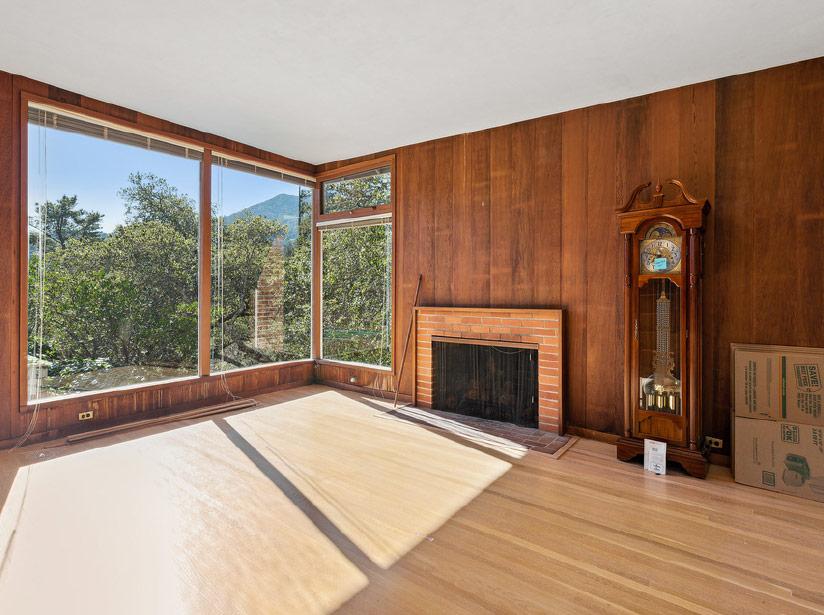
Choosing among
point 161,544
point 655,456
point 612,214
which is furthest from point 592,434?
point 161,544

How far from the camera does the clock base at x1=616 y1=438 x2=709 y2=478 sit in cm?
287

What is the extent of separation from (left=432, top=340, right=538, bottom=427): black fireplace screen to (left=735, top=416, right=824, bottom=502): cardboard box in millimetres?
1553

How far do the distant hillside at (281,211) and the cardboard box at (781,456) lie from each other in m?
4.87

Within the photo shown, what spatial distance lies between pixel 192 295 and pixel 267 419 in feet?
5.06

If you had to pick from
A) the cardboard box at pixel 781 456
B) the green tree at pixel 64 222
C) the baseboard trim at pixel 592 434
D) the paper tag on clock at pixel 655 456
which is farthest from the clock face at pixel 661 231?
the green tree at pixel 64 222

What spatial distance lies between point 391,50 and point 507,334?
2.56 metres

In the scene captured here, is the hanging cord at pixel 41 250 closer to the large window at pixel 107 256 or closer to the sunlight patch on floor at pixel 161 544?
the large window at pixel 107 256

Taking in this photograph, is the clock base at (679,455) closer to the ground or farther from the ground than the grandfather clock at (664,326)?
closer to the ground

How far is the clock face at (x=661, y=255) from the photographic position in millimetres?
3006

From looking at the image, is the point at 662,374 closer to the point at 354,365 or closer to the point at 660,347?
the point at 660,347

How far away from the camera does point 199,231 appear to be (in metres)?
4.52

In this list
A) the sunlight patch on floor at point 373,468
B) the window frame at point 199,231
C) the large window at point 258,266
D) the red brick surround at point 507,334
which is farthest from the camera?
the large window at point 258,266

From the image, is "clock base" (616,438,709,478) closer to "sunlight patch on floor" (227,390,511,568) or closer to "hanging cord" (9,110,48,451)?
"sunlight patch on floor" (227,390,511,568)

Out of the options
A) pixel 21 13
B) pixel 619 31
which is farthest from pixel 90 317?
pixel 619 31
